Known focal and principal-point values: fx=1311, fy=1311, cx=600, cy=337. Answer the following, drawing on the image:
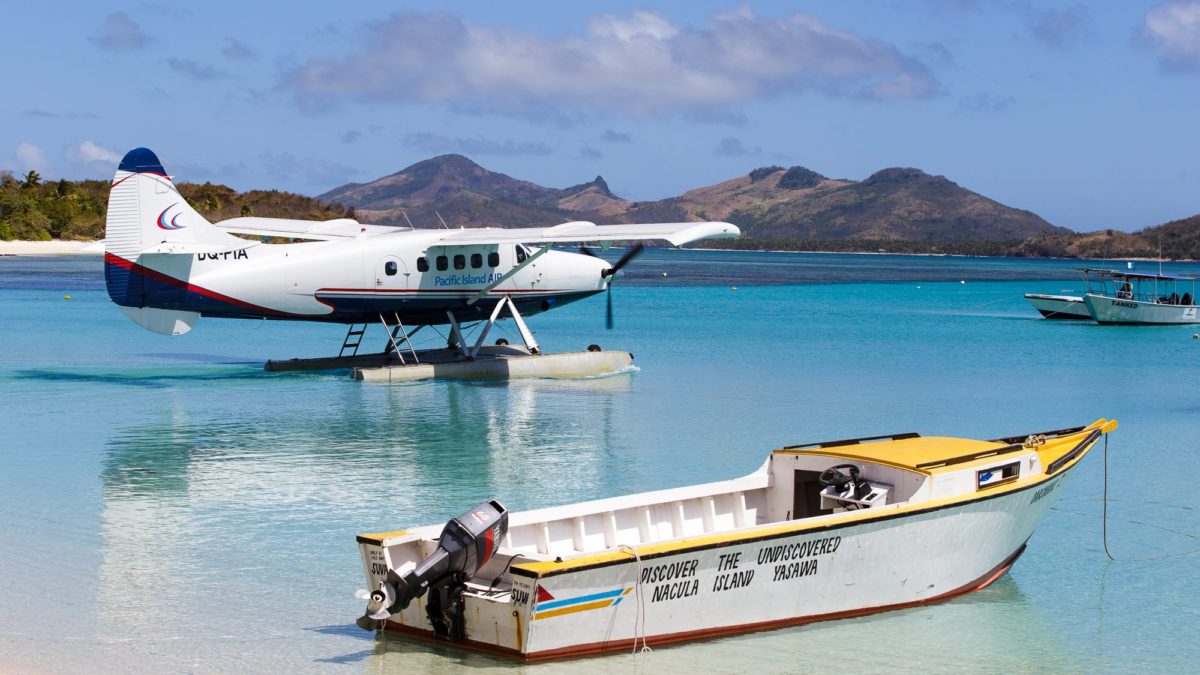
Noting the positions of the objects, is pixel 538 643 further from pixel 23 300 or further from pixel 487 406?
pixel 23 300

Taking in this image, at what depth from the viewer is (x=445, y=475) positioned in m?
16.0

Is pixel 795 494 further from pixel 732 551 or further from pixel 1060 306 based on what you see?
pixel 1060 306

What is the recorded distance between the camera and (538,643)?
27.8 ft

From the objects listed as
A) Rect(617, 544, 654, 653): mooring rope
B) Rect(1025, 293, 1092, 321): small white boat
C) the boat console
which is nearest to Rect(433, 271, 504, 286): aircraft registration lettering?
the boat console

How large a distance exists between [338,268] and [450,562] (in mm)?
16691

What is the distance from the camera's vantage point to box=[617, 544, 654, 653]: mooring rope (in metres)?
8.61

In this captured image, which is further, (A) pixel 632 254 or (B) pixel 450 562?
(A) pixel 632 254

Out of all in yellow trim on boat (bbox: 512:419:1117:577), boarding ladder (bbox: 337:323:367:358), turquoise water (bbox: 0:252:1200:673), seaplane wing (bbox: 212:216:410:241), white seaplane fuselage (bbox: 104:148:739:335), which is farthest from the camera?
seaplane wing (bbox: 212:216:410:241)

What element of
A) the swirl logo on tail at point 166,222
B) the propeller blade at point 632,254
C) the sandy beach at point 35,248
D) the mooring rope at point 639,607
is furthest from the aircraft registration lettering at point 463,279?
the sandy beach at point 35,248

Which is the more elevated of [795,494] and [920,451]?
[920,451]

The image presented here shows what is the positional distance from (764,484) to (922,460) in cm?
136

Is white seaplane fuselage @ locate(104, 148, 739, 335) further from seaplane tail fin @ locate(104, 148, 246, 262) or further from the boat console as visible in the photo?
the boat console

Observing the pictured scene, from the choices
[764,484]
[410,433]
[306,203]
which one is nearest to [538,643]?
[764,484]

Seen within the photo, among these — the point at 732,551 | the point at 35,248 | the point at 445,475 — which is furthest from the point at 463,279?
the point at 35,248
